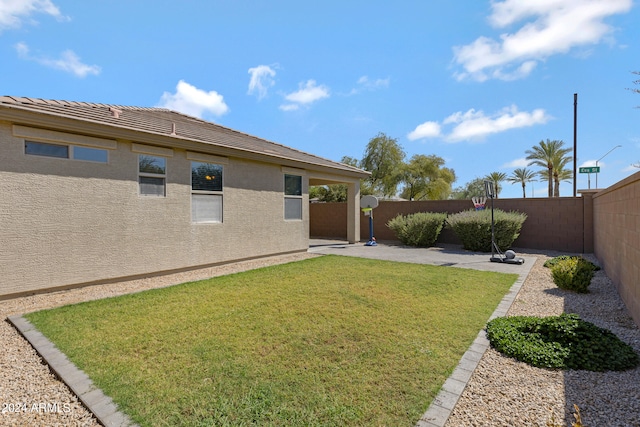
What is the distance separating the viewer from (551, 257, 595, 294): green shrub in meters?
6.21

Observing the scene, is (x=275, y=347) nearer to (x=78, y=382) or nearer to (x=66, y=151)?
(x=78, y=382)

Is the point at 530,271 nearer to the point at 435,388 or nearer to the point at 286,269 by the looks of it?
the point at 286,269

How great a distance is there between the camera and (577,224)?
1178 centimetres

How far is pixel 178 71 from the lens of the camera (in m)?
10.8

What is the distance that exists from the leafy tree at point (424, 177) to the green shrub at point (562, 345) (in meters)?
34.3

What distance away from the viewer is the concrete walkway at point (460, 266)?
2.53m

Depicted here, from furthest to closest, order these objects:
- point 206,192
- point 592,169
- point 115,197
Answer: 1. point 592,169
2. point 206,192
3. point 115,197

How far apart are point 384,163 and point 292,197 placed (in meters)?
28.1

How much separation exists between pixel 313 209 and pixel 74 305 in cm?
1466

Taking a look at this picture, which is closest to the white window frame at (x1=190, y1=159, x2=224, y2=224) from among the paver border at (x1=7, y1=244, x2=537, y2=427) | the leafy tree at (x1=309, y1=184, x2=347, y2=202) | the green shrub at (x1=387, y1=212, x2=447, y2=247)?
the paver border at (x1=7, y1=244, x2=537, y2=427)

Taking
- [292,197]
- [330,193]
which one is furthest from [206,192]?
[330,193]

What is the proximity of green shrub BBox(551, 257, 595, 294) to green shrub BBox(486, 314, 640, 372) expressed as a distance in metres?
2.71

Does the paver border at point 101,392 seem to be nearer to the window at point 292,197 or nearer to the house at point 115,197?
the house at point 115,197

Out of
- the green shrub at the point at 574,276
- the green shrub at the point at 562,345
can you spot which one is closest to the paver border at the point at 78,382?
the green shrub at the point at 562,345
